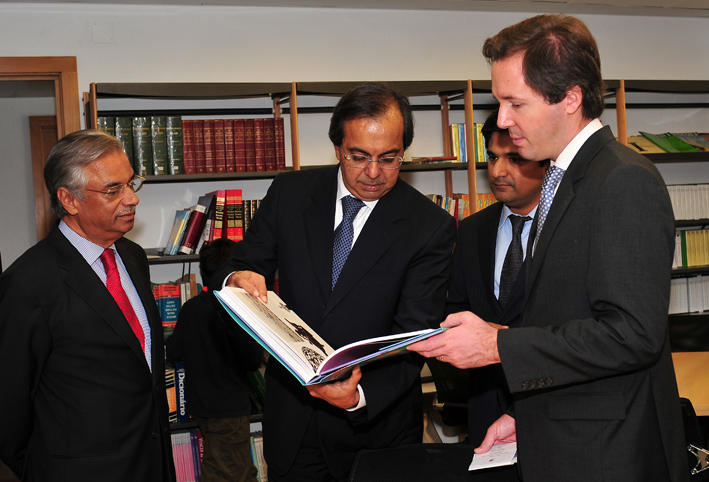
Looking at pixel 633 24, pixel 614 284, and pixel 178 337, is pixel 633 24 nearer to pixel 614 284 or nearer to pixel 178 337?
pixel 178 337

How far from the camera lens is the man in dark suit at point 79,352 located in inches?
71.1

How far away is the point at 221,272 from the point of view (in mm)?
1878

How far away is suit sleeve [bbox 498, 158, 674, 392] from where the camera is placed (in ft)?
3.85

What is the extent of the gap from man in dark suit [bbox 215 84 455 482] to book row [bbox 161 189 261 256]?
6.93 feet

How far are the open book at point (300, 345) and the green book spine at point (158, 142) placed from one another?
9.10 feet

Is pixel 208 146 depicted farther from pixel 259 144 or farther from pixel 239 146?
pixel 259 144

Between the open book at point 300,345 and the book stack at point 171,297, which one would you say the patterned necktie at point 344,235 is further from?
the book stack at point 171,297

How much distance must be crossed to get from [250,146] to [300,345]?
118 inches

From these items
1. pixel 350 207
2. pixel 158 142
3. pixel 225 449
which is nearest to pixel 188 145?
pixel 158 142

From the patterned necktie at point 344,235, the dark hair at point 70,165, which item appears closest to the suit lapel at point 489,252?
the patterned necktie at point 344,235

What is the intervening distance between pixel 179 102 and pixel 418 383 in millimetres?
3190

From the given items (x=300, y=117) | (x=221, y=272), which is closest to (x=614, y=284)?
(x=221, y=272)

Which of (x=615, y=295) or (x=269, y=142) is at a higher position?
(x=269, y=142)

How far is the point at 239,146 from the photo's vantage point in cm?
416
